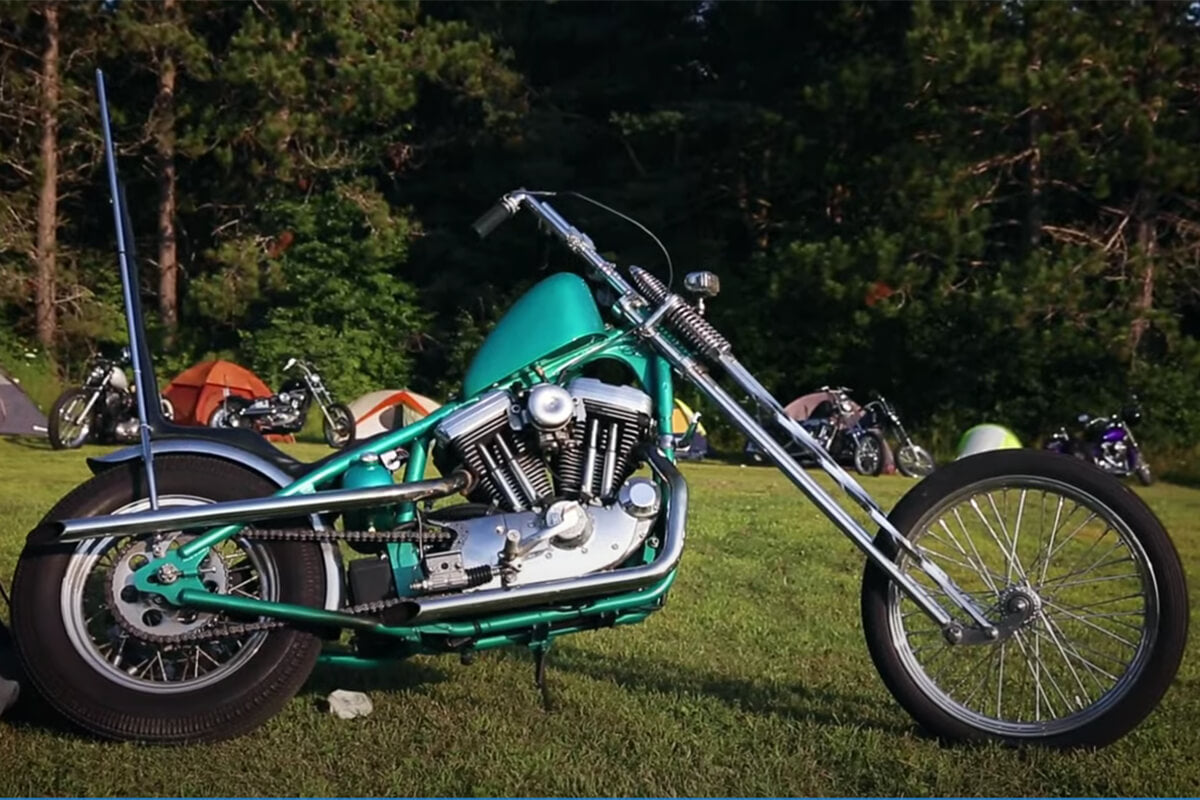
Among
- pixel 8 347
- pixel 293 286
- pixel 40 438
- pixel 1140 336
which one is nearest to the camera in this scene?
pixel 40 438

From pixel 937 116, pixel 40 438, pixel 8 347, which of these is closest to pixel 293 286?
pixel 8 347

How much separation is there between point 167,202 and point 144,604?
2279cm

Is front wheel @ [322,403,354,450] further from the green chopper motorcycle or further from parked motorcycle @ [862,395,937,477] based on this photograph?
the green chopper motorcycle

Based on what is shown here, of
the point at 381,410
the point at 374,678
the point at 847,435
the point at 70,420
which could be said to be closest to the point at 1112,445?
the point at 847,435

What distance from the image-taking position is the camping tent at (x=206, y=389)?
18.9 meters

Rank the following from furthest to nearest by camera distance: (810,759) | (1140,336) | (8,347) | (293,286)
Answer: (293,286) → (8,347) → (1140,336) → (810,759)

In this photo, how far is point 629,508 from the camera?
349 centimetres

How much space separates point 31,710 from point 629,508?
186 centimetres

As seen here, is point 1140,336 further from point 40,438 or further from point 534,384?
point 534,384

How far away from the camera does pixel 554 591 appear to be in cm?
337

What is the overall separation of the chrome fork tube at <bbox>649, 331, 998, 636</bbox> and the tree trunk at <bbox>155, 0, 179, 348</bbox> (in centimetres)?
2164

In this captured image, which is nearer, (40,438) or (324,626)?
(324,626)

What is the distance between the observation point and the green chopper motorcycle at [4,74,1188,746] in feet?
11.1

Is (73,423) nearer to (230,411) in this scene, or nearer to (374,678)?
(230,411)
